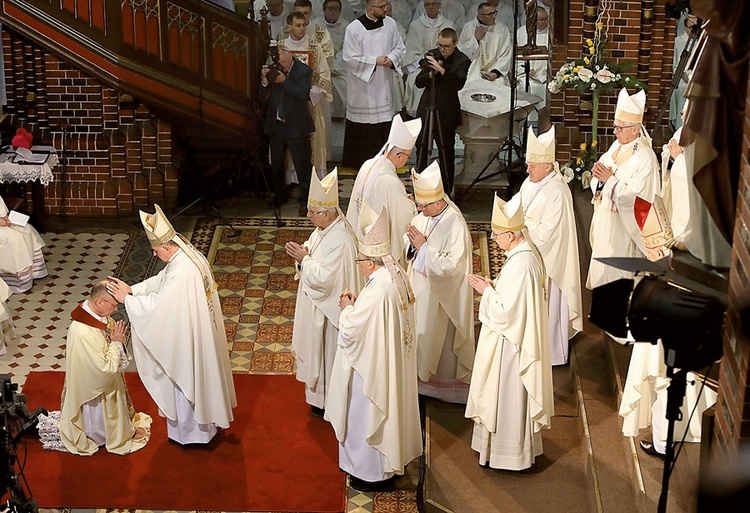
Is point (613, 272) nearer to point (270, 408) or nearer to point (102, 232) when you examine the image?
point (270, 408)

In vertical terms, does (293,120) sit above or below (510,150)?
above

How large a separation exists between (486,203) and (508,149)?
0.72m

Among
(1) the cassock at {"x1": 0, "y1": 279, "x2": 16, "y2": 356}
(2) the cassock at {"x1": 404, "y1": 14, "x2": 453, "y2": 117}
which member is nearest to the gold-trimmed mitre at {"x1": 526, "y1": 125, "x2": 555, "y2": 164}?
(1) the cassock at {"x1": 0, "y1": 279, "x2": 16, "y2": 356}

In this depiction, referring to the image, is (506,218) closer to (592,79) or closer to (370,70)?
(592,79)

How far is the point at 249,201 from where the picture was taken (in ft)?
45.3

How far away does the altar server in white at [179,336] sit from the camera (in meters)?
8.52

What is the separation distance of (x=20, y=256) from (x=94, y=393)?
321cm

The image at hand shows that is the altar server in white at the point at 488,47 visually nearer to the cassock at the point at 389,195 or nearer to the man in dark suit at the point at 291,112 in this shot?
the man in dark suit at the point at 291,112

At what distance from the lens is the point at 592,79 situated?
1173cm

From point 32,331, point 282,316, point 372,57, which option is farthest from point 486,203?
point 32,331

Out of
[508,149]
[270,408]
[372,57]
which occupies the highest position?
[372,57]

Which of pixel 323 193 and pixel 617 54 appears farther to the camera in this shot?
pixel 617 54

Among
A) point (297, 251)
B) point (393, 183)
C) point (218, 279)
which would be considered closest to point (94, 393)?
point (297, 251)

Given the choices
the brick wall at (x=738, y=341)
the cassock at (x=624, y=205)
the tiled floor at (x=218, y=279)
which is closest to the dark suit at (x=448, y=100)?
the tiled floor at (x=218, y=279)
